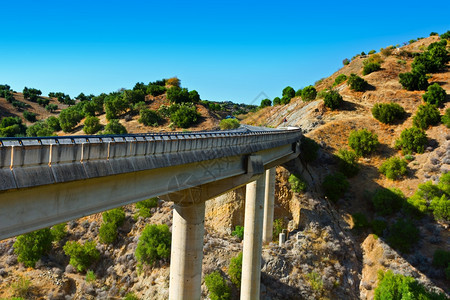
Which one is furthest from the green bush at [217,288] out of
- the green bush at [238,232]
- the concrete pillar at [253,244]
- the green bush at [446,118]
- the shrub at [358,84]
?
the shrub at [358,84]

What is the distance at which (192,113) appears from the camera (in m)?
67.8

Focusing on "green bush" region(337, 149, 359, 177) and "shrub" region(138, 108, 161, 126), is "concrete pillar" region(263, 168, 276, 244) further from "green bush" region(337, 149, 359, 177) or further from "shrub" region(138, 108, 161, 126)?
"shrub" region(138, 108, 161, 126)

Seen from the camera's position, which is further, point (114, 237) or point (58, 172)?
point (114, 237)

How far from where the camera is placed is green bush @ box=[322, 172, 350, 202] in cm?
4288

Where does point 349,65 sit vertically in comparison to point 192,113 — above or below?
above

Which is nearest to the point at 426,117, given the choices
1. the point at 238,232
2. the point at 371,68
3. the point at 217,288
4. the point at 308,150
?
the point at 308,150

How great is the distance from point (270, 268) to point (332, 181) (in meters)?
17.6

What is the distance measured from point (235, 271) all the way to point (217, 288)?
2748mm

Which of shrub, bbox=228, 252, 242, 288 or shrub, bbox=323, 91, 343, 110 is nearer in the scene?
shrub, bbox=228, 252, 242, 288

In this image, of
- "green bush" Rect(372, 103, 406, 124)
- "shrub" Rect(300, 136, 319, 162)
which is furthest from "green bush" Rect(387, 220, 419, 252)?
"green bush" Rect(372, 103, 406, 124)

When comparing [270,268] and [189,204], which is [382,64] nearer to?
[270,268]

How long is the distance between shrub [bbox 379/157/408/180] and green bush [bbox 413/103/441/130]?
9.08 meters

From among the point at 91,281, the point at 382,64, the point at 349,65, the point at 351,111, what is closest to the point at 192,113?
the point at 351,111

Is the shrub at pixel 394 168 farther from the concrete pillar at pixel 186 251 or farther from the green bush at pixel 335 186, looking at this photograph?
the concrete pillar at pixel 186 251
